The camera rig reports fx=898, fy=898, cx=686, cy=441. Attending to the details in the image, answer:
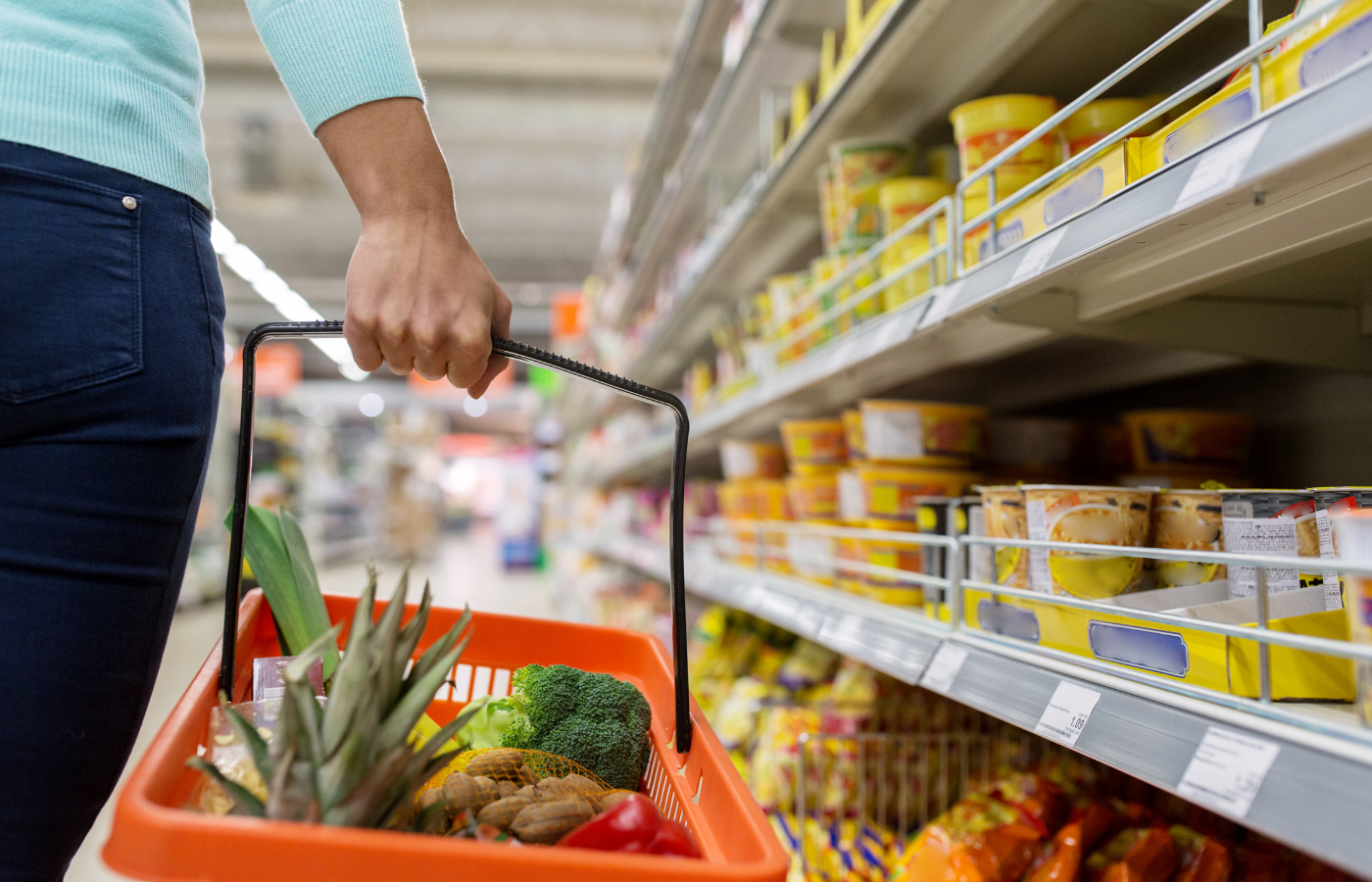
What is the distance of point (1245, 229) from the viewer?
83 cm

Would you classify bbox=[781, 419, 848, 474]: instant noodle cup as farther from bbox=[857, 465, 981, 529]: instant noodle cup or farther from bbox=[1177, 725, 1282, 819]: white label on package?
bbox=[1177, 725, 1282, 819]: white label on package

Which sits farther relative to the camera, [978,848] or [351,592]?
[351,592]

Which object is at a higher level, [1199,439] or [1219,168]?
[1219,168]

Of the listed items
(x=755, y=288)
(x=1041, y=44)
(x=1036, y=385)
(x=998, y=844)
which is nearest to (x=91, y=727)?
(x=998, y=844)

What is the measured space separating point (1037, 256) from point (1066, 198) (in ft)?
0.27

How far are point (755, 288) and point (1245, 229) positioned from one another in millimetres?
2363

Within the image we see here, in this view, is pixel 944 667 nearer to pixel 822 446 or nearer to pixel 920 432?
pixel 920 432

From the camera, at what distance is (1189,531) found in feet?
3.12

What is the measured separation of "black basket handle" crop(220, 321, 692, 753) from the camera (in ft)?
2.56

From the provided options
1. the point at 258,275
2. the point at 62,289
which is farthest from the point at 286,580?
the point at 258,275

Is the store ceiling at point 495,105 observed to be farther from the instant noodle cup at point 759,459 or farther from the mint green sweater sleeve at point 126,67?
the mint green sweater sleeve at point 126,67

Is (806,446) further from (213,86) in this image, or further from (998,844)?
(213,86)

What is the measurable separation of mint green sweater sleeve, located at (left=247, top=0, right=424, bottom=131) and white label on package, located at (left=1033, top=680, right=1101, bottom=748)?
816 mm

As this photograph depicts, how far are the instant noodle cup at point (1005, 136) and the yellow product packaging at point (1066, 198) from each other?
77 millimetres
